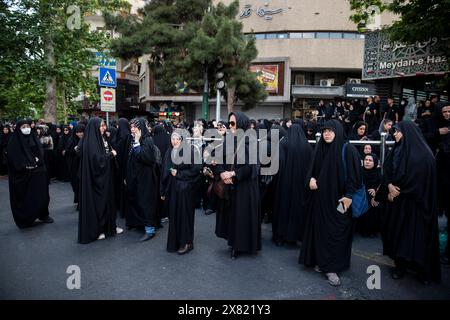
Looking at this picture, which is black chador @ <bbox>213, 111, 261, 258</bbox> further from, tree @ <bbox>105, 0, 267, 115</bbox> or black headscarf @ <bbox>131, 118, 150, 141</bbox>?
tree @ <bbox>105, 0, 267, 115</bbox>

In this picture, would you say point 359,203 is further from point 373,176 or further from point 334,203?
point 373,176

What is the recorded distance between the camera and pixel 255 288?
3436mm

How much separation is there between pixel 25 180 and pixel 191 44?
7.62 meters

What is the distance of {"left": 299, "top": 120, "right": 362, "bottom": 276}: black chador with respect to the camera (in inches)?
142

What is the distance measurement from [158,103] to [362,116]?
73.5ft

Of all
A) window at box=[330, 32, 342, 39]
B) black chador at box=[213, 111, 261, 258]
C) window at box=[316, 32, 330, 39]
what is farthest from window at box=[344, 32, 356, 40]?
black chador at box=[213, 111, 261, 258]

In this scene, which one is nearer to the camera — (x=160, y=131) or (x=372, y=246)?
(x=372, y=246)

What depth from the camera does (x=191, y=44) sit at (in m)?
11.4

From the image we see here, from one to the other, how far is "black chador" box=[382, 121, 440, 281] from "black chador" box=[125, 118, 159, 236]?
325 cm

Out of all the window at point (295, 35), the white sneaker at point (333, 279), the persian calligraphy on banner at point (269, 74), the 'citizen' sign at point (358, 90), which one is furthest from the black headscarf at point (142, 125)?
the window at point (295, 35)

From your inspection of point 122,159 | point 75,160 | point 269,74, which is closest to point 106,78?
point 75,160
